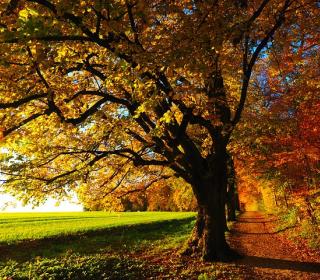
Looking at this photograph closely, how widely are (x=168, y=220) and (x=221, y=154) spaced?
29.5 metres

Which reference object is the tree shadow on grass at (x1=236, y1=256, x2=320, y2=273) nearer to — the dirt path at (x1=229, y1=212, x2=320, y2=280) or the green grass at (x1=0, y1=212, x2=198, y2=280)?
the dirt path at (x1=229, y1=212, x2=320, y2=280)

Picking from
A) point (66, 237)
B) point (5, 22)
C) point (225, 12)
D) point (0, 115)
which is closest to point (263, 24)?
point (225, 12)

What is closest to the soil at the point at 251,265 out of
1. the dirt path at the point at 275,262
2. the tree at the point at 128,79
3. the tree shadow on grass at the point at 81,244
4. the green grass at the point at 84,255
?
the dirt path at the point at 275,262

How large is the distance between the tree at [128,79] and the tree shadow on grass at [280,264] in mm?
875

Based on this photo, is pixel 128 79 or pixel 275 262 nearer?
pixel 128 79

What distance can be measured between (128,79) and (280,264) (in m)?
11.1

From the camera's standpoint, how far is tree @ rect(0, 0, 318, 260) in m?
8.13

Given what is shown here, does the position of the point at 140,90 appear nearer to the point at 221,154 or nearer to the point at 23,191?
the point at 221,154

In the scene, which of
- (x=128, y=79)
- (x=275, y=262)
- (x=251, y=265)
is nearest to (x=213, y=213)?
(x=251, y=265)

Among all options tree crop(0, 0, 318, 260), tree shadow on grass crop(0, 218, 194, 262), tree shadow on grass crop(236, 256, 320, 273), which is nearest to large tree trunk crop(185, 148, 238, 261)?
tree crop(0, 0, 318, 260)

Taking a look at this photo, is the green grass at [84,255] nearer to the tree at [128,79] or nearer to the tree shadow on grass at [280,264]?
the tree at [128,79]

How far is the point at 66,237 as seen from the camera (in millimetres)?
28859

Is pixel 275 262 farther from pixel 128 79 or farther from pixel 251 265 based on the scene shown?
pixel 128 79

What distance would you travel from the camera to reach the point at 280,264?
15039 millimetres
